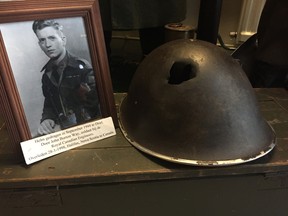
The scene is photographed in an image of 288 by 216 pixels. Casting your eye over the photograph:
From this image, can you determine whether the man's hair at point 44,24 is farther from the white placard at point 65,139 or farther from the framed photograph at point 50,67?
the white placard at point 65,139

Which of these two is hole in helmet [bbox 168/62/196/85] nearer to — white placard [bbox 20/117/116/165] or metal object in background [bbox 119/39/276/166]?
metal object in background [bbox 119/39/276/166]

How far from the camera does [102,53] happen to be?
658 millimetres

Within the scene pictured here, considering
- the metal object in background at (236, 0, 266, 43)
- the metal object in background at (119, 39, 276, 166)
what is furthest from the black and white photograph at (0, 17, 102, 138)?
the metal object in background at (236, 0, 266, 43)

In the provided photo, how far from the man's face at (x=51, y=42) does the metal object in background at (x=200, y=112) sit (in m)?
0.19

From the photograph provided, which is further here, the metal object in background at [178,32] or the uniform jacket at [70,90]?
the metal object in background at [178,32]

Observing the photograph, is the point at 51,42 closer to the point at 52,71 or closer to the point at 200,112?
the point at 52,71

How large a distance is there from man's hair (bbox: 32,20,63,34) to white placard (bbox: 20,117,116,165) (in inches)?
8.5

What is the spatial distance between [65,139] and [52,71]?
0.49ft

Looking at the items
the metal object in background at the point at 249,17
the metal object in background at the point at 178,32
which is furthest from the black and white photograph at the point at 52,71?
the metal object in background at the point at 249,17

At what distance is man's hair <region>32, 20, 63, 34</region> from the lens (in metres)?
0.58

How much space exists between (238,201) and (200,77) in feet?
1.00

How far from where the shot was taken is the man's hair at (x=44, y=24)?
58 cm

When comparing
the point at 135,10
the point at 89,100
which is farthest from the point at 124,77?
the point at 89,100

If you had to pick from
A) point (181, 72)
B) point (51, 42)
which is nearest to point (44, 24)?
point (51, 42)
